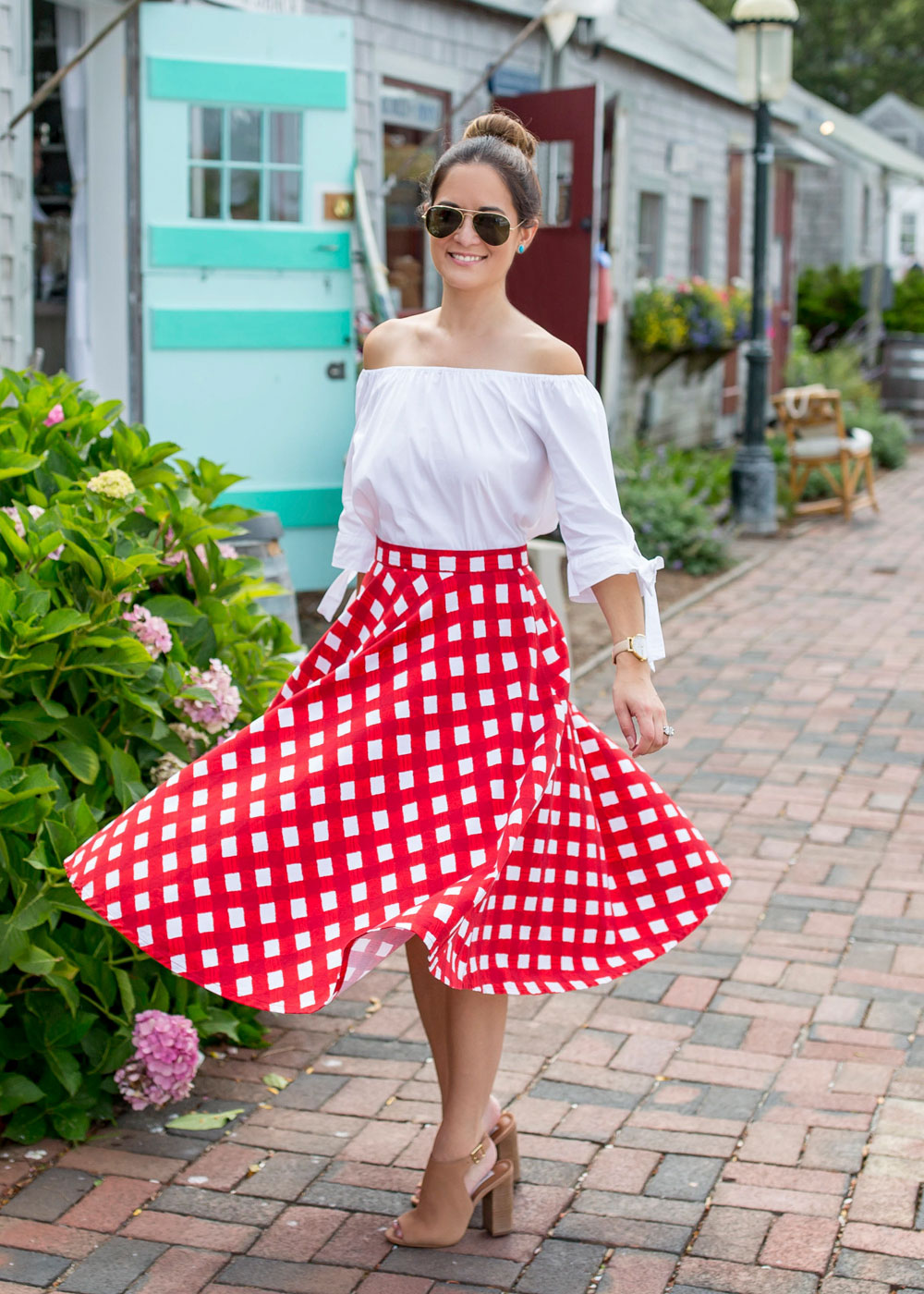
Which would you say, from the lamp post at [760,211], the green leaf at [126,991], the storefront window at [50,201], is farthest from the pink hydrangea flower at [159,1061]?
the lamp post at [760,211]

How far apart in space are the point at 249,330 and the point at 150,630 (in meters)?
4.18

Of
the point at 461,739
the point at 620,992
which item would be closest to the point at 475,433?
the point at 461,739

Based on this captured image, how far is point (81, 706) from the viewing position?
10.5 ft

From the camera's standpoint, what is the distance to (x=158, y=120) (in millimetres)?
6816

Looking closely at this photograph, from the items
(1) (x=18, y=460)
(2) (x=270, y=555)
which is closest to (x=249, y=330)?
(2) (x=270, y=555)

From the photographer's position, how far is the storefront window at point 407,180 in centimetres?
909

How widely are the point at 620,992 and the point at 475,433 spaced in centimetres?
185

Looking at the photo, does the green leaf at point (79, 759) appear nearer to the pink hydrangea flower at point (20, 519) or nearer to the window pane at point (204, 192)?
the pink hydrangea flower at point (20, 519)

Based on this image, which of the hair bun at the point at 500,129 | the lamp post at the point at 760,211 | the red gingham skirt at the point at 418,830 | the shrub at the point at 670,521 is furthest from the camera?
the lamp post at the point at 760,211

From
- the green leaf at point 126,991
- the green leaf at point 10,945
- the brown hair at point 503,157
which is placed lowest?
the green leaf at point 126,991

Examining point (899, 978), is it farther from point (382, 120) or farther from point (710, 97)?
point (710, 97)

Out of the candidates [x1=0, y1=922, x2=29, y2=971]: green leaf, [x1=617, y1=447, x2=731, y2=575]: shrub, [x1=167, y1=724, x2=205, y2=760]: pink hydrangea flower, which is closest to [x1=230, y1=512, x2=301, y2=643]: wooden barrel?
[x1=167, y1=724, x2=205, y2=760]: pink hydrangea flower

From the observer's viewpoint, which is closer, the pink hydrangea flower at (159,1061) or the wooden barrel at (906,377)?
the pink hydrangea flower at (159,1061)

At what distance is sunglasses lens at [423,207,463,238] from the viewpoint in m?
2.53
